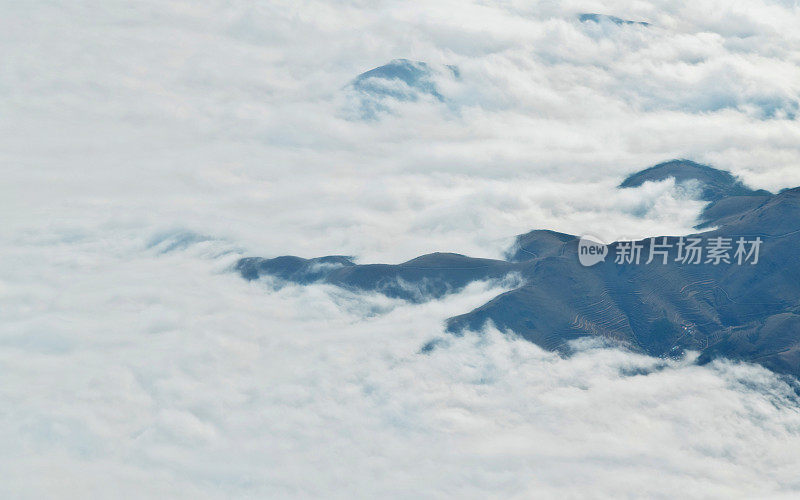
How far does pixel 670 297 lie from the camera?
166625 millimetres

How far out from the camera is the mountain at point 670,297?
15950 centimetres

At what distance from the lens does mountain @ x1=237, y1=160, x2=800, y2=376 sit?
523 ft

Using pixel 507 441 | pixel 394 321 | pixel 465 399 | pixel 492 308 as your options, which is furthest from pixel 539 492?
pixel 394 321

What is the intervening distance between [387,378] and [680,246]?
179ft
